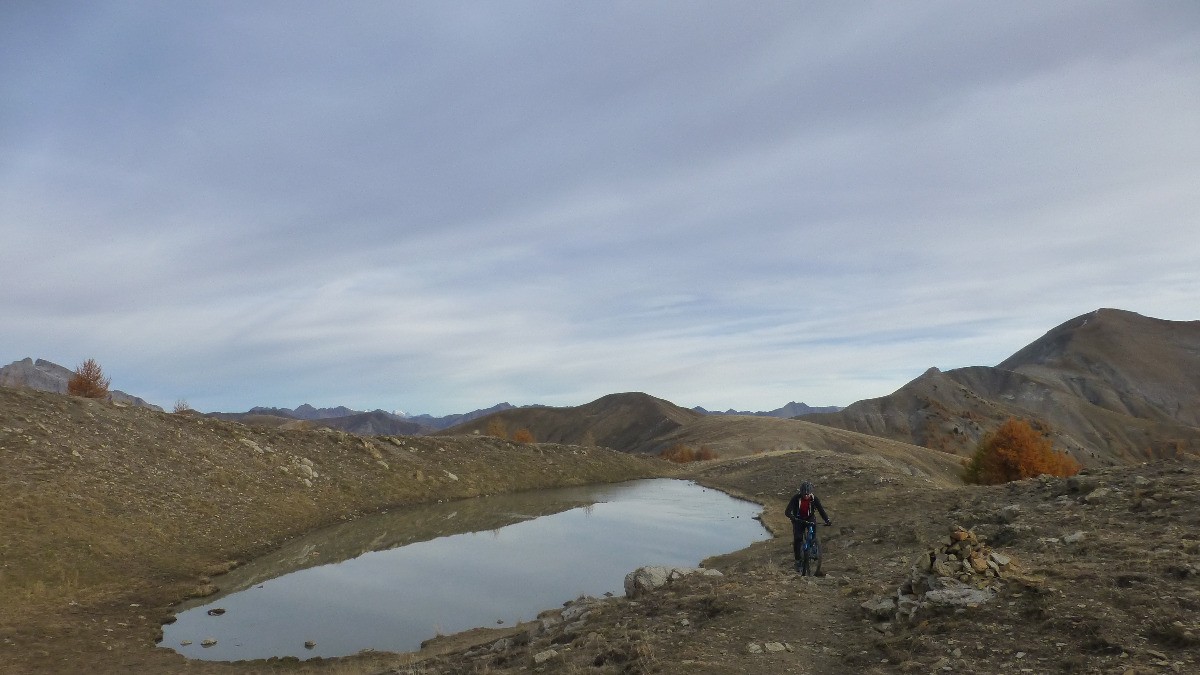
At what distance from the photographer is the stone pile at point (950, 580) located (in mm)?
12992

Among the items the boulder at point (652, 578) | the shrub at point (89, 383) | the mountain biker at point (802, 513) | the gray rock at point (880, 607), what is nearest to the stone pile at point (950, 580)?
the gray rock at point (880, 607)

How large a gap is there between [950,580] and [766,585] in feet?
16.6

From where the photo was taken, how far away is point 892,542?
25.4 metres

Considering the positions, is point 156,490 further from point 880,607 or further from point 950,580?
point 950,580

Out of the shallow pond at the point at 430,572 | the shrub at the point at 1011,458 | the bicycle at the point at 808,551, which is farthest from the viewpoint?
the shrub at the point at 1011,458

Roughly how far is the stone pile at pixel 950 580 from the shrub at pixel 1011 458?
51.0 m

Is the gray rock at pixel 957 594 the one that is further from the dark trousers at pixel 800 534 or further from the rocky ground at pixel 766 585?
the dark trousers at pixel 800 534

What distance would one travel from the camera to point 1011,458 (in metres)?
58.2

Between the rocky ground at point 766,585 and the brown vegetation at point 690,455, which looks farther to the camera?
the brown vegetation at point 690,455

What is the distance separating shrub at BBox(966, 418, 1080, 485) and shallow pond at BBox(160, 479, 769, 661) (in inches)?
1018

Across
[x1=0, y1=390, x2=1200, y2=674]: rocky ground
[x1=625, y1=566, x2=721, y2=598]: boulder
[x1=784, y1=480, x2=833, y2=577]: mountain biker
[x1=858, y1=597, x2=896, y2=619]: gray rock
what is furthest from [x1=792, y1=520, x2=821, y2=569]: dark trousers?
[x1=858, y1=597, x2=896, y2=619]: gray rock

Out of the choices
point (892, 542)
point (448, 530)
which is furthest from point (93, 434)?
point (892, 542)

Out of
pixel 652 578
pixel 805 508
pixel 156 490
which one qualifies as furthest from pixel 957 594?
pixel 156 490

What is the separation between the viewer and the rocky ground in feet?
37.0
